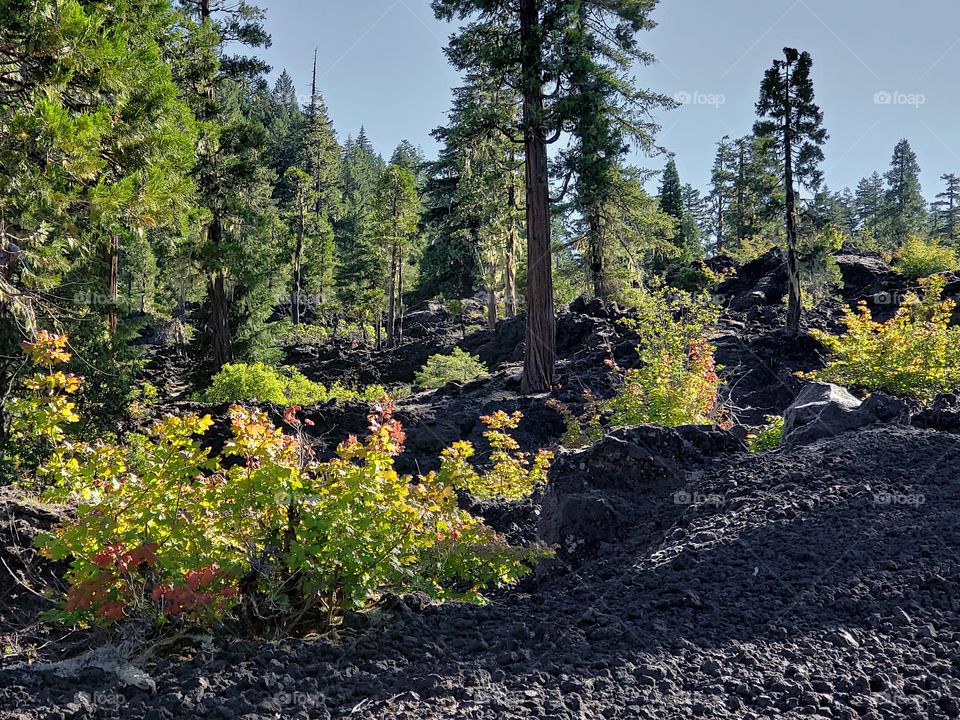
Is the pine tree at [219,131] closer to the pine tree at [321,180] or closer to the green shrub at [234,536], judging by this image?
the green shrub at [234,536]

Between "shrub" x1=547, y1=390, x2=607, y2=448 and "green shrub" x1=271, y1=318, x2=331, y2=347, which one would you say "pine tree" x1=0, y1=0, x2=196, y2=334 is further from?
"green shrub" x1=271, y1=318, x2=331, y2=347

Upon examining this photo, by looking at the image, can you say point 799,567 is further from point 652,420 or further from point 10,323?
point 10,323

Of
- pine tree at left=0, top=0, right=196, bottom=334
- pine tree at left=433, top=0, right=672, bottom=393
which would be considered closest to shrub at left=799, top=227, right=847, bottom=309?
pine tree at left=433, top=0, right=672, bottom=393

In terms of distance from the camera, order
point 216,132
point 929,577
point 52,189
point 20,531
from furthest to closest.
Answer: point 216,132, point 52,189, point 20,531, point 929,577

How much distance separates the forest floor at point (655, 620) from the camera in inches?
101

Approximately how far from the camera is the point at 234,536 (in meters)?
3.27

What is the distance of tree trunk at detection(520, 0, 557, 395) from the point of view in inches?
492

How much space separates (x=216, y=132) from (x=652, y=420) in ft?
37.9

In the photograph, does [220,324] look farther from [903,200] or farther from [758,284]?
[903,200]

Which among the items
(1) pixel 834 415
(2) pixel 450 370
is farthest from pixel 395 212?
(1) pixel 834 415

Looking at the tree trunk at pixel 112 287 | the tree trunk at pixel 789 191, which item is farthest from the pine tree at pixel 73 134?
the tree trunk at pixel 789 191

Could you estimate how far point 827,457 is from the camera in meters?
5.23

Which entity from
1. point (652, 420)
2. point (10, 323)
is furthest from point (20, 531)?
point (652, 420)

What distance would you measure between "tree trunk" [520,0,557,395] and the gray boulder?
6220mm
